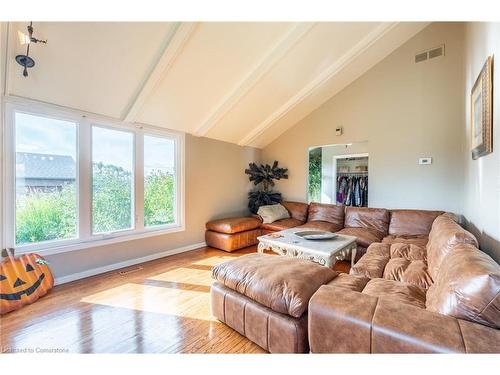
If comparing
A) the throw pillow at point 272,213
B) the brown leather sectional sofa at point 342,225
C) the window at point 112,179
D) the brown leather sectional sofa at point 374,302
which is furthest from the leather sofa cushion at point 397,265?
the window at point 112,179

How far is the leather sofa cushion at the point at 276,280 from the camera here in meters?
1.47

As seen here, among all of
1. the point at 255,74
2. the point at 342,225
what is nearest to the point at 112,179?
the point at 255,74

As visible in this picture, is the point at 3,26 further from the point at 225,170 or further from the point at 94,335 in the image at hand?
the point at 225,170

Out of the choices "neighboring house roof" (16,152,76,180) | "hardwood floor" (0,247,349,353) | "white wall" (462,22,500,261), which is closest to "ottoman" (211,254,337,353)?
"hardwood floor" (0,247,349,353)

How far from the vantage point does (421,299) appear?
1.46m

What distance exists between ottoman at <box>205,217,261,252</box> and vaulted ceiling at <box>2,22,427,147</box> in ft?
5.56

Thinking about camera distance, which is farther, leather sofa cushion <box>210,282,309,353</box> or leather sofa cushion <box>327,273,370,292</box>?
leather sofa cushion <box>327,273,370,292</box>

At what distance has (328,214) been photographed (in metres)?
4.28

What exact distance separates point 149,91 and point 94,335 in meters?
2.58

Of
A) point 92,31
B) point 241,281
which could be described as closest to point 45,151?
point 92,31

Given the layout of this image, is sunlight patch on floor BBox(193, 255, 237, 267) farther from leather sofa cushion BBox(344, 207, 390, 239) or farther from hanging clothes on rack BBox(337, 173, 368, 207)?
hanging clothes on rack BBox(337, 173, 368, 207)

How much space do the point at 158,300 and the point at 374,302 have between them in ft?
6.46

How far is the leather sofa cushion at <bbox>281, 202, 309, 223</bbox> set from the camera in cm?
465

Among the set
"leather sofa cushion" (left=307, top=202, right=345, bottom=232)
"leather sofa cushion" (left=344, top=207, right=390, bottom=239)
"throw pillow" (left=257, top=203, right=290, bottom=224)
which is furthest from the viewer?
"throw pillow" (left=257, top=203, right=290, bottom=224)
